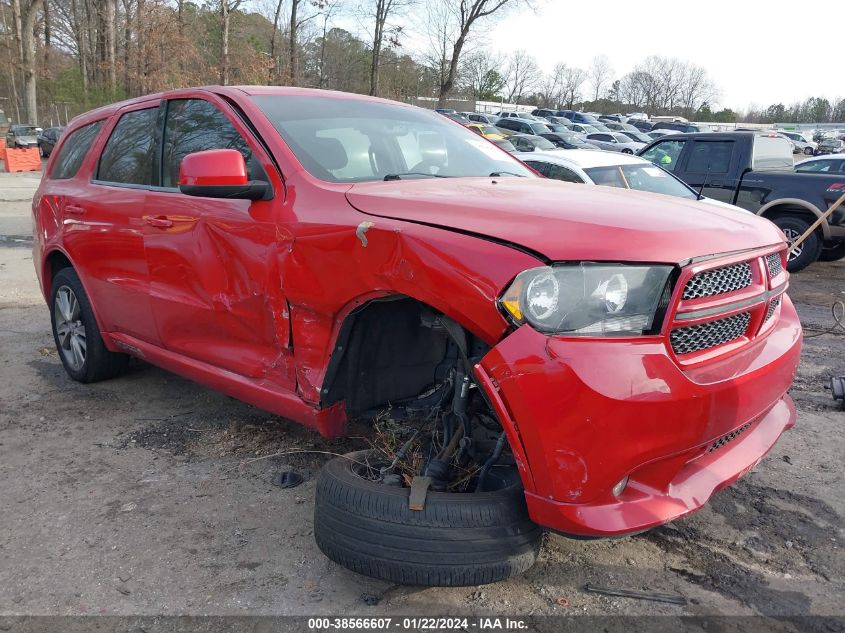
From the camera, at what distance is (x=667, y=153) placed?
10602 mm

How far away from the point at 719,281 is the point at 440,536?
3.98 feet

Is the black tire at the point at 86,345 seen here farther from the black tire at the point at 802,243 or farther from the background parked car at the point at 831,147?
the background parked car at the point at 831,147

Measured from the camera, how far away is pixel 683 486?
220 centimetres

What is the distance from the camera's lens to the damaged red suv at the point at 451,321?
6.64 ft

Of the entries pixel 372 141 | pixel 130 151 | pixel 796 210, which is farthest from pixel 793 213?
pixel 130 151

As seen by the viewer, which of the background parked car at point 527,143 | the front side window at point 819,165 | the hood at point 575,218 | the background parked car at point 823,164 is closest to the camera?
the hood at point 575,218

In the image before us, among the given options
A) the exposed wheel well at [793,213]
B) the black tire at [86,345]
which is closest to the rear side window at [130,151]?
the black tire at [86,345]

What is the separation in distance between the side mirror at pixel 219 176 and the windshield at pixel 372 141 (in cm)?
25

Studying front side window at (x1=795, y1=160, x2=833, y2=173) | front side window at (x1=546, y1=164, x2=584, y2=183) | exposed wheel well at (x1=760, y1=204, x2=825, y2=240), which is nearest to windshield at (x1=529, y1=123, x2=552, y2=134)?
front side window at (x1=795, y1=160, x2=833, y2=173)

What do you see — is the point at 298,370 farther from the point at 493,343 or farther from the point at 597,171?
the point at 597,171

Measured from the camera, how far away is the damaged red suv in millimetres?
2023

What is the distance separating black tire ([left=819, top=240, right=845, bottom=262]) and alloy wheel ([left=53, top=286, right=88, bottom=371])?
30.4ft

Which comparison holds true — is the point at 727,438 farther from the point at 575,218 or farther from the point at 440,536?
the point at 440,536

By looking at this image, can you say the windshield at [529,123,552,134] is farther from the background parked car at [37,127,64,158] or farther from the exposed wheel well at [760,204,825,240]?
the exposed wheel well at [760,204,825,240]
